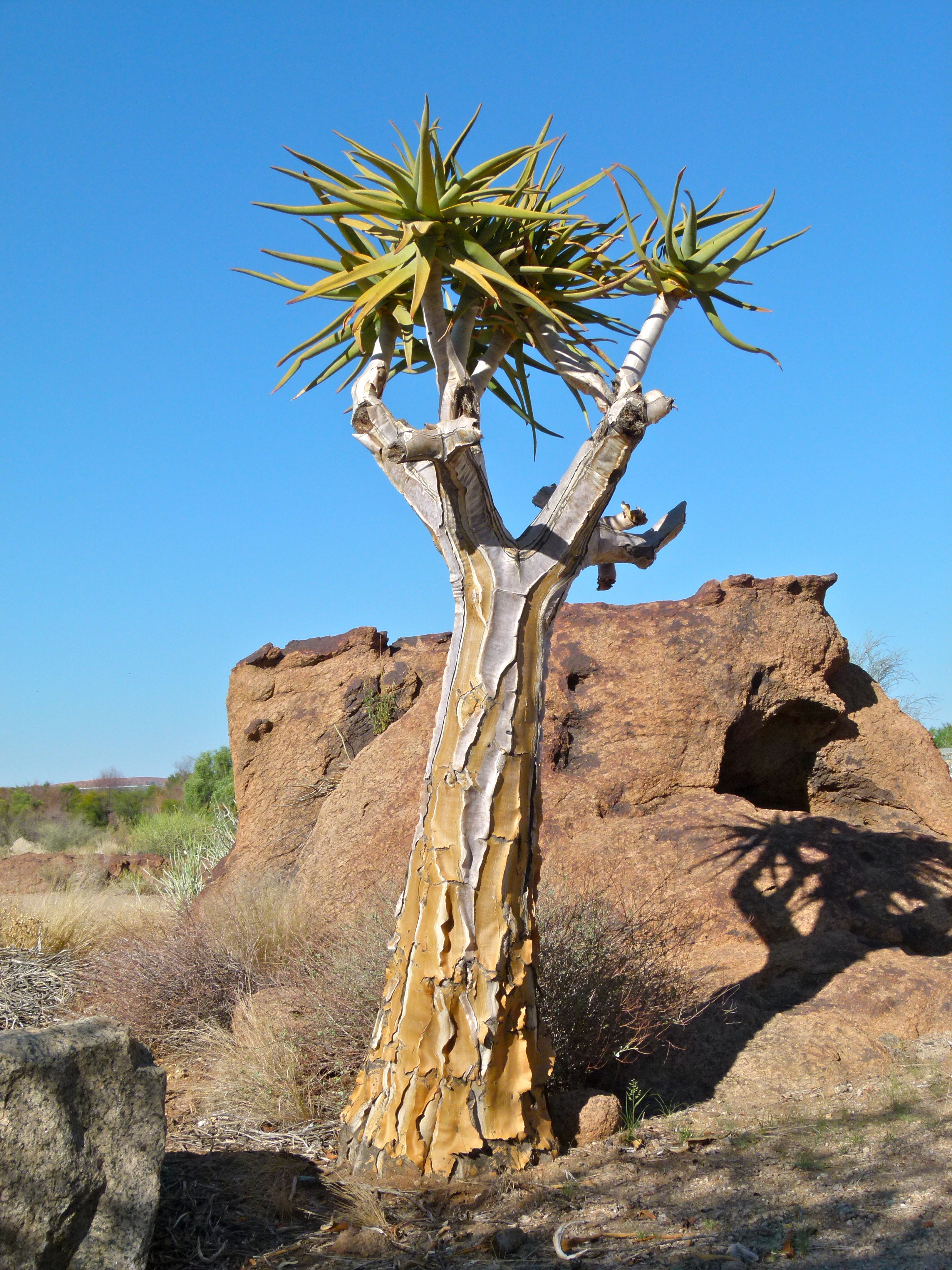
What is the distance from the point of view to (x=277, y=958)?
6.94 meters

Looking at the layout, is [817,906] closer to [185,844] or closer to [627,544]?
[627,544]

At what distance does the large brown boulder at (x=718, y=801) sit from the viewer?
5918 millimetres

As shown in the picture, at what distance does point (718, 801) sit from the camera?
8.00 meters

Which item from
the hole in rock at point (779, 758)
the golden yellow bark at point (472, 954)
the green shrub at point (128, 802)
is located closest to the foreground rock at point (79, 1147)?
the golden yellow bark at point (472, 954)

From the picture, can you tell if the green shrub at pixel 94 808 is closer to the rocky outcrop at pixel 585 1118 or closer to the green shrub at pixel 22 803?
the green shrub at pixel 22 803

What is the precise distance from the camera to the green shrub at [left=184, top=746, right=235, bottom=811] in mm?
24469

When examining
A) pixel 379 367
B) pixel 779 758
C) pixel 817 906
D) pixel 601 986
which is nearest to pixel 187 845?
pixel 779 758

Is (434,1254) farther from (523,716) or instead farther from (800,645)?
(800,645)

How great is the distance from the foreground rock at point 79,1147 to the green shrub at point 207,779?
20.2 meters

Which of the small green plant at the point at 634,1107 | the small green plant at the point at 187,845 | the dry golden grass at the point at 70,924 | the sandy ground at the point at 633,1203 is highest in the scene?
the small green plant at the point at 187,845

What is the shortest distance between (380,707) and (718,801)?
13.0 ft

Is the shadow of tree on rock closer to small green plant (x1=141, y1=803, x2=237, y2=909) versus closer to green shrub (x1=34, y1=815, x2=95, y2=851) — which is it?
small green plant (x1=141, y1=803, x2=237, y2=909)

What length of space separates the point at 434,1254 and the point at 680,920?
3642 mm

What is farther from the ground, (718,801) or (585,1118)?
(718,801)
